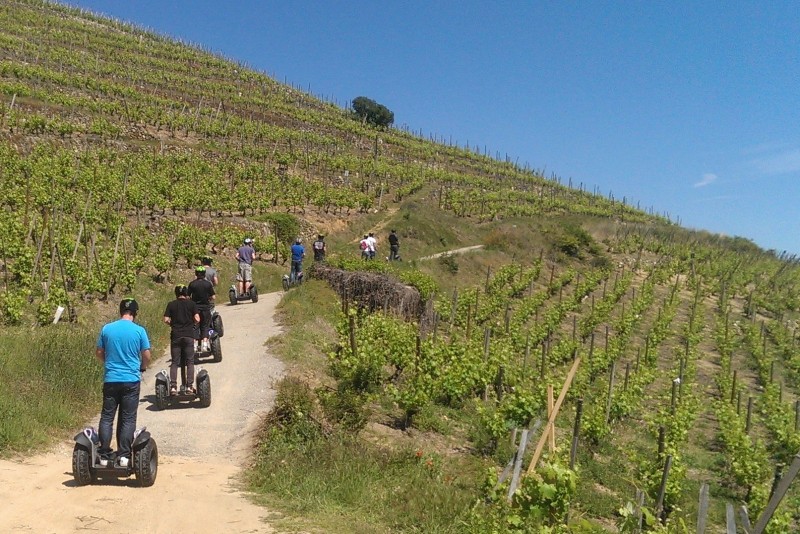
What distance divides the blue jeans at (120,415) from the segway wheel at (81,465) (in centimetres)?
16

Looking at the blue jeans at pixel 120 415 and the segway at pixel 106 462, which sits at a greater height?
the blue jeans at pixel 120 415

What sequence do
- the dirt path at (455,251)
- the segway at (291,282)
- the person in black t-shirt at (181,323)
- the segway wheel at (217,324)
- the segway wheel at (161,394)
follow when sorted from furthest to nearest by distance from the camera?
1. the dirt path at (455,251)
2. the segway at (291,282)
3. the segway wheel at (217,324)
4. the segway wheel at (161,394)
5. the person in black t-shirt at (181,323)

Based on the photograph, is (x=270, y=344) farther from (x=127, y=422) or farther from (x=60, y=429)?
(x=127, y=422)

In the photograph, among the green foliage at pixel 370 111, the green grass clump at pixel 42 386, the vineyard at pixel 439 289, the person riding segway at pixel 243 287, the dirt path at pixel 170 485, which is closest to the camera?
the dirt path at pixel 170 485

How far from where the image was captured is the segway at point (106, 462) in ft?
19.2

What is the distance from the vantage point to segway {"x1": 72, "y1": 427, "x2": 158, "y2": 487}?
5848 millimetres

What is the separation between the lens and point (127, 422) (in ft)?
19.9

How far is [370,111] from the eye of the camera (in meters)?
67.6

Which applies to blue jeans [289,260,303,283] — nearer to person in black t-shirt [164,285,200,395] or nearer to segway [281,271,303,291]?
segway [281,271,303,291]

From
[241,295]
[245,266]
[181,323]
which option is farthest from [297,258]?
[181,323]

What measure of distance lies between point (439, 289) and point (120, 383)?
17.1 m

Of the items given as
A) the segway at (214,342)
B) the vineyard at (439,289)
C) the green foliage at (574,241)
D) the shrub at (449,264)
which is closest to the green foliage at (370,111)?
the vineyard at (439,289)

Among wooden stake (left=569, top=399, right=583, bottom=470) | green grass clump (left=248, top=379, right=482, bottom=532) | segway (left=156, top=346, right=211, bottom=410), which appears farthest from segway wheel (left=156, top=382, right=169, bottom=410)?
wooden stake (left=569, top=399, right=583, bottom=470)

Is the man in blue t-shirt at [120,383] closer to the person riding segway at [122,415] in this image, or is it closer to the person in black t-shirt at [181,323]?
the person riding segway at [122,415]
